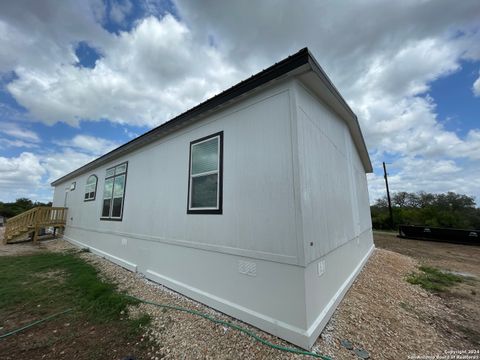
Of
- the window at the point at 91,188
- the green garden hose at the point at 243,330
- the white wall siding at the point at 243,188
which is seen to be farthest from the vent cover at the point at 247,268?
the window at the point at 91,188

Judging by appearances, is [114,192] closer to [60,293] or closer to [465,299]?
[60,293]

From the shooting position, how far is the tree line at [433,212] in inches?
592

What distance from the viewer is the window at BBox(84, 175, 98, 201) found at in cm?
780

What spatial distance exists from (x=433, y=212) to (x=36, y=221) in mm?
27706

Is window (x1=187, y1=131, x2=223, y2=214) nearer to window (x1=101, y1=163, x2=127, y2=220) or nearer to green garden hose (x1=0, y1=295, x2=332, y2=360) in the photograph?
green garden hose (x1=0, y1=295, x2=332, y2=360)

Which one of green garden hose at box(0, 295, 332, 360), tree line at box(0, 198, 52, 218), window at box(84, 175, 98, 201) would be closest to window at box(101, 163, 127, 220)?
window at box(84, 175, 98, 201)

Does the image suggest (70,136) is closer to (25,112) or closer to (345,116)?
(25,112)

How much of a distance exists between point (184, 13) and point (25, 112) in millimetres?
13523

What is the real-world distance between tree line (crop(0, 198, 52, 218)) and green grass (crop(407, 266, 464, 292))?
33400 millimetres

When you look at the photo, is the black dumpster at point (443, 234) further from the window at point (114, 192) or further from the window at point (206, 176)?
the window at point (114, 192)

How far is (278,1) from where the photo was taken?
416cm

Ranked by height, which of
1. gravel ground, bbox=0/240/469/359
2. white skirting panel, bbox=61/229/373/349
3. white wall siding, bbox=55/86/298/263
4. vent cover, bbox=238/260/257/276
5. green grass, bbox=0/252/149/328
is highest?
white wall siding, bbox=55/86/298/263

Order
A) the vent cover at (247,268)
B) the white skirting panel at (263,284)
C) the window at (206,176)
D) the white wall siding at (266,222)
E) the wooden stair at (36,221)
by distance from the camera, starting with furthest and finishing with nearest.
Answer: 1. the wooden stair at (36,221)
2. the window at (206,176)
3. the vent cover at (247,268)
4. the white wall siding at (266,222)
5. the white skirting panel at (263,284)

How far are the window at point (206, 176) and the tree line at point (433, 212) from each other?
1992cm
